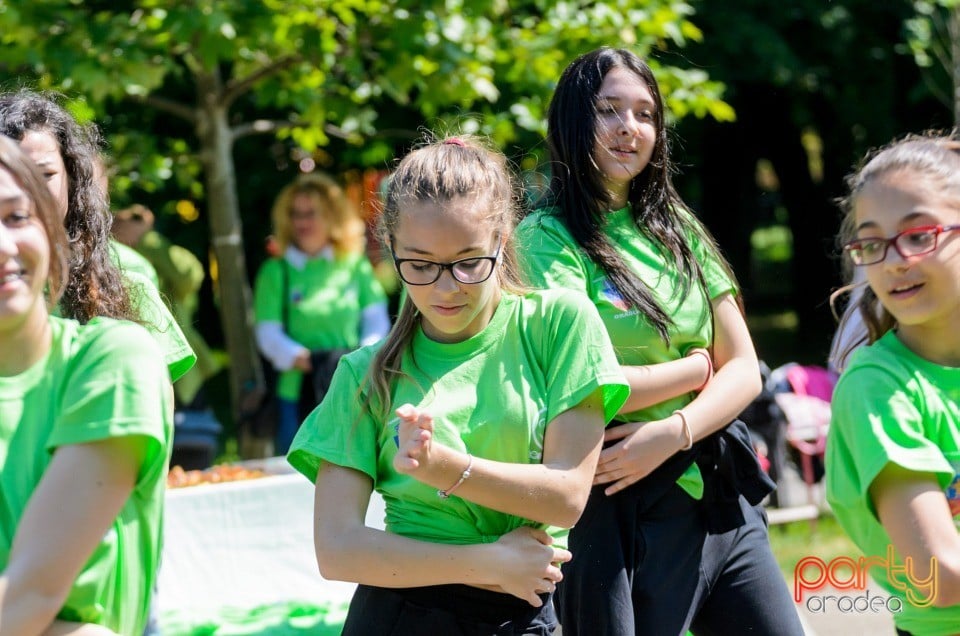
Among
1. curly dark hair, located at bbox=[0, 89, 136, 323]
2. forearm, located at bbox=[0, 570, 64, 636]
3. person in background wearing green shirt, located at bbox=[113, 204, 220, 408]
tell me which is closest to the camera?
forearm, located at bbox=[0, 570, 64, 636]

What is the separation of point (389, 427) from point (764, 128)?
14056 millimetres

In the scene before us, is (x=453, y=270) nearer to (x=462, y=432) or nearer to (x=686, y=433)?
(x=462, y=432)

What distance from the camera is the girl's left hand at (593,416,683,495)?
2.67 m

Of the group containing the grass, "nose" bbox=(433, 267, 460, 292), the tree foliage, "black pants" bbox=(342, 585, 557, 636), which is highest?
the tree foliage

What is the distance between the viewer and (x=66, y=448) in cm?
177

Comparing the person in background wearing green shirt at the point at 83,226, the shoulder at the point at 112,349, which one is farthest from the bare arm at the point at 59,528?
the person in background wearing green shirt at the point at 83,226

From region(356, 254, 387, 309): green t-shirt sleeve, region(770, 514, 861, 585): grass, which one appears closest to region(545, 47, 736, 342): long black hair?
region(770, 514, 861, 585): grass

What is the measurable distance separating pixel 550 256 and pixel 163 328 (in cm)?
86

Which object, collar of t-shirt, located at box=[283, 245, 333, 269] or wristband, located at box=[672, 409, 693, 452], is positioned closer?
wristband, located at box=[672, 409, 693, 452]

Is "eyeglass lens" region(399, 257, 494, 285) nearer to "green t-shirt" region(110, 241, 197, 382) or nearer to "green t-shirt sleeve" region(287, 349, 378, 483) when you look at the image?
"green t-shirt sleeve" region(287, 349, 378, 483)

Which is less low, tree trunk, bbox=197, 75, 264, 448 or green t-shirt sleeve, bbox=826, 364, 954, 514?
tree trunk, bbox=197, 75, 264, 448

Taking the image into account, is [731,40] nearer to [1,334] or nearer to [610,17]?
[610,17]

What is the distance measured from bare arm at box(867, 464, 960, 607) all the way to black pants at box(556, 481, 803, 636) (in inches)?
28.8

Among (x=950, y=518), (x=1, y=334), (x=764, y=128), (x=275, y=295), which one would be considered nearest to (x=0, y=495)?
(x=1, y=334)
